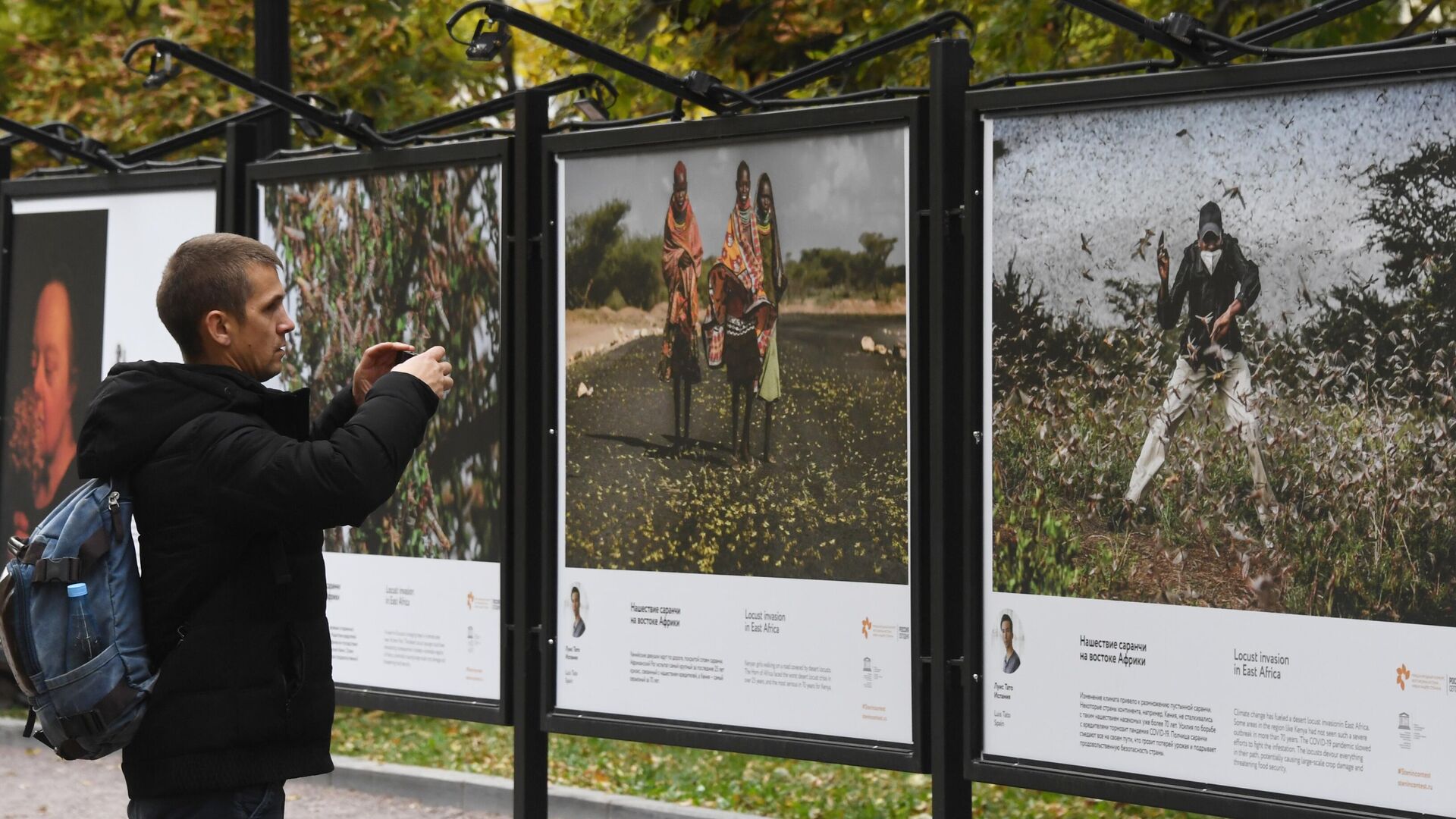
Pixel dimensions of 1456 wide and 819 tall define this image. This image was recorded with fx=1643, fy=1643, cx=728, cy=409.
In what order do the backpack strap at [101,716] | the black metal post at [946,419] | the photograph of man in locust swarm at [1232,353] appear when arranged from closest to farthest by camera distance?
the backpack strap at [101,716]
the photograph of man in locust swarm at [1232,353]
the black metal post at [946,419]

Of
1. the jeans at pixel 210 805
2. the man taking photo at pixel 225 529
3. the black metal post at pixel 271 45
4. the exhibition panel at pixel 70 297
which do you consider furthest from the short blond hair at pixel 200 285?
the black metal post at pixel 271 45

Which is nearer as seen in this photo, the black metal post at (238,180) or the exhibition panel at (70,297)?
the black metal post at (238,180)

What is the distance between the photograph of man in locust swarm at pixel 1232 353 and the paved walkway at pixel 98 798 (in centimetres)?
376

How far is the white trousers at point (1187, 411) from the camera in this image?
4305mm

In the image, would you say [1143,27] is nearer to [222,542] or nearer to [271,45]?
[222,542]

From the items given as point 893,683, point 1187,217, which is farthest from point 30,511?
point 1187,217

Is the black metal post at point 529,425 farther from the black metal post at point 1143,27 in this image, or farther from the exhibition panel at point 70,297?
the black metal post at point 1143,27

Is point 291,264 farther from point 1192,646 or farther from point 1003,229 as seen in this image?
point 1192,646

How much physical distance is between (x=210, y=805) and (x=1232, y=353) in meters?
2.78

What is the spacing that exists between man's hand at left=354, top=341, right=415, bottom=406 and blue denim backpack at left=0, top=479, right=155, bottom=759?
0.70 m

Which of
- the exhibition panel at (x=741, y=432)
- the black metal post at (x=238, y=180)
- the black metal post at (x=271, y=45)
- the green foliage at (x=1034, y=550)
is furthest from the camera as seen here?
the black metal post at (x=271, y=45)

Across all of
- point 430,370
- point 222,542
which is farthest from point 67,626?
point 430,370

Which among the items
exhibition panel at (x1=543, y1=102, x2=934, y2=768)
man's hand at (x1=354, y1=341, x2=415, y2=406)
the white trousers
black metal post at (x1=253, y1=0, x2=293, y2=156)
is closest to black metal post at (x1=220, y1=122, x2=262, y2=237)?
black metal post at (x1=253, y1=0, x2=293, y2=156)

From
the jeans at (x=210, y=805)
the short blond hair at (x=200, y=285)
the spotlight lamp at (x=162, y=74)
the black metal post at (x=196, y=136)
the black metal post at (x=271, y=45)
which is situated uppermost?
the black metal post at (x=271, y=45)
